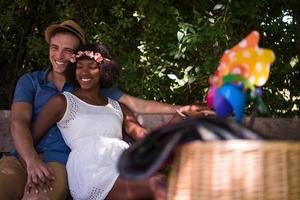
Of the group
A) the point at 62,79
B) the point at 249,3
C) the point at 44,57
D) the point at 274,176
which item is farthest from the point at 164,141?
the point at 44,57

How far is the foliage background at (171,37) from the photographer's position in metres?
4.23

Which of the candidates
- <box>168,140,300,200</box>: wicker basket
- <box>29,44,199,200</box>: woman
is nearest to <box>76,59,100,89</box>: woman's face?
<box>29,44,199,200</box>: woman

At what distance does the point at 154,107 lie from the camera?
362 cm

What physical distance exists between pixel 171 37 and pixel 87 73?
4.18ft

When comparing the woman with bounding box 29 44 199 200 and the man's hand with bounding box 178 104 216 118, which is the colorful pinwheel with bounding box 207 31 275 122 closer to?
the woman with bounding box 29 44 199 200

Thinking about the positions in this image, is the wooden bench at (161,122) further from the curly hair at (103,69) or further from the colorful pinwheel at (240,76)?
the colorful pinwheel at (240,76)

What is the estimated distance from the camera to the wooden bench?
3664 millimetres

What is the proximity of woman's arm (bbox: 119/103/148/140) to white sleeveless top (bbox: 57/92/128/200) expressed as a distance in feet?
0.18

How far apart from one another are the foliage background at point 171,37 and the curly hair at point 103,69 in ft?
2.40

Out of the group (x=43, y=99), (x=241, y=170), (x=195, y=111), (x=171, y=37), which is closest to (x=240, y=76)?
(x=241, y=170)

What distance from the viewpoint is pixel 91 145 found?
10.2 feet

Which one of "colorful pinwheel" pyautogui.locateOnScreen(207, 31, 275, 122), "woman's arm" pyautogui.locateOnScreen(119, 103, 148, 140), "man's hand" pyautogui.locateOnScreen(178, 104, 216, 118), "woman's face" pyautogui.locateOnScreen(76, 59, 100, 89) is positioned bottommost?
"woman's arm" pyautogui.locateOnScreen(119, 103, 148, 140)

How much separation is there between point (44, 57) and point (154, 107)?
1.68m

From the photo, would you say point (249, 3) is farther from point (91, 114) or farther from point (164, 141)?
point (164, 141)
